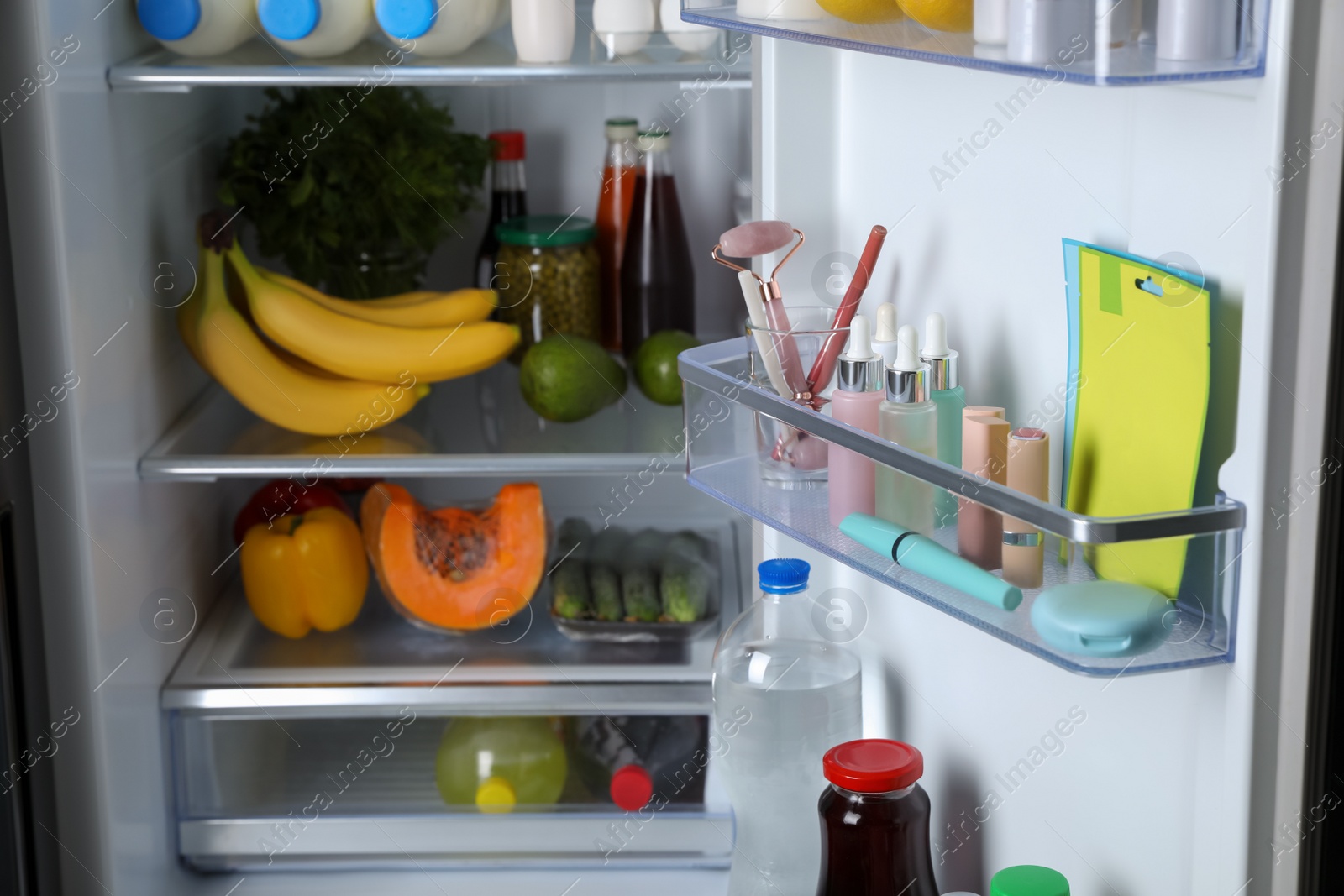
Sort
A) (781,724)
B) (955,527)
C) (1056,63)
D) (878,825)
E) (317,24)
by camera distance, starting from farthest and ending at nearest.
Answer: (317,24) → (781,724) → (878,825) → (955,527) → (1056,63)

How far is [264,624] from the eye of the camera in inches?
55.7

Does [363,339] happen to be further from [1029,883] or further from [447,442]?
[1029,883]

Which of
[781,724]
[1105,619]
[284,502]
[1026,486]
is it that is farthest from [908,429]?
[284,502]

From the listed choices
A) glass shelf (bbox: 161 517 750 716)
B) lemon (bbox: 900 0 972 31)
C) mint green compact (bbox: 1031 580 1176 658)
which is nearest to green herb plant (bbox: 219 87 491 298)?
glass shelf (bbox: 161 517 750 716)

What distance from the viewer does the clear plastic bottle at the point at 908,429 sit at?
807 millimetres

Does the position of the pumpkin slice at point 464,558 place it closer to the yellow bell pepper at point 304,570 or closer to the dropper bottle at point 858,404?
the yellow bell pepper at point 304,570

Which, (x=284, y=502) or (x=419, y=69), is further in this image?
(x=284, y=502)

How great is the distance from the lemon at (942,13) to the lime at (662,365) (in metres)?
0.66

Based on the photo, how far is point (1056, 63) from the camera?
578 mm

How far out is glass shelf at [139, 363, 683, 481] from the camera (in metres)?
1.23

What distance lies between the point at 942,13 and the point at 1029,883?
20.1 inches

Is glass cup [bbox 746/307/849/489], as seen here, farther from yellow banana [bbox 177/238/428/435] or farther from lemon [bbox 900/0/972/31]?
yellow banana [bbox 177/238/428/435]

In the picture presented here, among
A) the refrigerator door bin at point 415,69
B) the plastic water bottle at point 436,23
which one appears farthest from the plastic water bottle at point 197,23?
the plastic water bottle at point 436,23

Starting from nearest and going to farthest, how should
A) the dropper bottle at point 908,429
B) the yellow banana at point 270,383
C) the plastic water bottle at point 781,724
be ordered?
the dropper bottle at point 908,429
the plastic water bottle at point 781,724
the yellow banana at point 270,383
